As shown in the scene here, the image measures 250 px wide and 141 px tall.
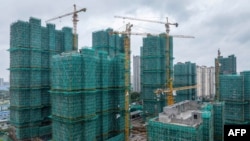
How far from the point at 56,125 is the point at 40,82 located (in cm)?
3449

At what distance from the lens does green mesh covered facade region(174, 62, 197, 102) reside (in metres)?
126

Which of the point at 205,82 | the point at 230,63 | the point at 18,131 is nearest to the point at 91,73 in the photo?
the point at 18,131

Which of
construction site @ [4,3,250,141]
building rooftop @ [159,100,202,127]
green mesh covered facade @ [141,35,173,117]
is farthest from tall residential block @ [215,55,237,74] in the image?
building rooftop @ [159,100,202,127]

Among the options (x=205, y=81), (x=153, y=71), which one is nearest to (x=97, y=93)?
(x=153, y=71)

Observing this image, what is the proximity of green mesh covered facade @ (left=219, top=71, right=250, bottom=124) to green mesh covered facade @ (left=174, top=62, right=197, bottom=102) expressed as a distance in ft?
102

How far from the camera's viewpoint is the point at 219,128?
68.2 m

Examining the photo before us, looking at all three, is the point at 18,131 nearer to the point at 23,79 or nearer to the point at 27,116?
the point at 27,116

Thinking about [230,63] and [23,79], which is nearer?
[23,79]

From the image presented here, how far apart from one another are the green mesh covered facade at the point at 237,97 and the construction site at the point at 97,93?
384mm

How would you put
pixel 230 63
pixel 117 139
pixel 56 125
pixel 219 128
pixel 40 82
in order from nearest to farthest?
pixel 56 125, pixel 219 128, pixel 117 139, pixel 40 82, pixel 230 63

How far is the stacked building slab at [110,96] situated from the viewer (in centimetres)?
6938

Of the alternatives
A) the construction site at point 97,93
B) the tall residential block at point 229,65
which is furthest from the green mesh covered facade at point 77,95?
the tall residential block at point 229,65

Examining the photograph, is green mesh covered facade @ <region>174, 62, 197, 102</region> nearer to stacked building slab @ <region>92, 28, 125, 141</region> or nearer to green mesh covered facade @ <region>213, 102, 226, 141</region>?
green mesh covered facade @ <region>213, 102, 226, 141</region>

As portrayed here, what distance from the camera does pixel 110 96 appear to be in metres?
75.4
